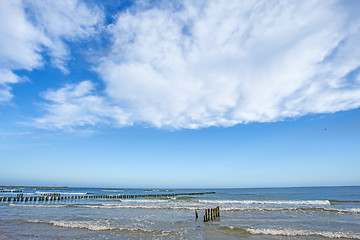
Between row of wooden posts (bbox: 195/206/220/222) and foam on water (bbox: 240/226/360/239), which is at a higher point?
row of wooden posts (bbox: 195/206/220/222)

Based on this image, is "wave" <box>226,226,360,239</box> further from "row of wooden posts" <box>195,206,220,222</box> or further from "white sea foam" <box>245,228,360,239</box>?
"row of wooden posts" <box>195,206,220,222</box>

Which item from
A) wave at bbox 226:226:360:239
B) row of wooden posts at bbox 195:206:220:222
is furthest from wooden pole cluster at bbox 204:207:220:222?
wave at bbox 226:226:360:239

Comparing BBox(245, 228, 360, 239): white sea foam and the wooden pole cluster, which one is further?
the wooden pole cluster

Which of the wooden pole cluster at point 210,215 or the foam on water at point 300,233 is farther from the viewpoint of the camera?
the wooden pole cluster at point 210,215

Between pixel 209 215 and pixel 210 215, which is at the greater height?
pixel 209 215

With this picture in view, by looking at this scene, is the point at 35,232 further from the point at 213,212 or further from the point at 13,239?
the point at 213,212

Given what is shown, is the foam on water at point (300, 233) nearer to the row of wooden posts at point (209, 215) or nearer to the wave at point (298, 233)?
the wave at point (298, 233)

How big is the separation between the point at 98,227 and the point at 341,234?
58.7 feet

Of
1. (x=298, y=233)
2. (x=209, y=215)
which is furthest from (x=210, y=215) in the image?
(x=298, y=233)

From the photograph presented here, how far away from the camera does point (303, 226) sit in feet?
61.4

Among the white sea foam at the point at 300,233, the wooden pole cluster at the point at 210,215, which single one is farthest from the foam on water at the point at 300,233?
the wooden pole cluster at the point at 210,215

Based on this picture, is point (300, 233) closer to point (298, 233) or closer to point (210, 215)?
point (298, 233)

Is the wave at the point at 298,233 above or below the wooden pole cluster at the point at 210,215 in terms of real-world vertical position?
below

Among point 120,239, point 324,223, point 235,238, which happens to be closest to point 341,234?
point 324,223
